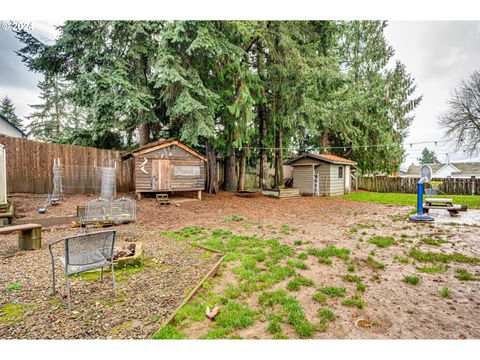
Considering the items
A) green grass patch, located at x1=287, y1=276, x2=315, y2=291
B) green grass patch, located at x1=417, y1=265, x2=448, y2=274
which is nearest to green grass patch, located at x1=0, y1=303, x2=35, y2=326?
green grass patch, located at x1=287, y1=276, x2=315, y2=291

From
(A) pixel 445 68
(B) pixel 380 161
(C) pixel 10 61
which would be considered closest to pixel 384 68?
(B) pixel 380 161

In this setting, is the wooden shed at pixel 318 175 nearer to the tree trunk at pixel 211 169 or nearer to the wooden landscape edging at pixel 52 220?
the tree trunk at pixel 211 169

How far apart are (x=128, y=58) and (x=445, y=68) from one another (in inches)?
479

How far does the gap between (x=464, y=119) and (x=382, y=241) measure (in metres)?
11.7

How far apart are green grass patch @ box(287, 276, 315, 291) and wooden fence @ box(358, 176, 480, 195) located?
737 inches

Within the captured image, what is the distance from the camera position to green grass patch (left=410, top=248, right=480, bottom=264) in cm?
407

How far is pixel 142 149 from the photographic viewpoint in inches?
379

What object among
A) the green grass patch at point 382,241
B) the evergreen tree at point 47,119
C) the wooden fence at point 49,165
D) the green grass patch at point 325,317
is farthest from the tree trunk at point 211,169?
the evergreen tree at point 47,119

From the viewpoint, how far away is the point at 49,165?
9.60m

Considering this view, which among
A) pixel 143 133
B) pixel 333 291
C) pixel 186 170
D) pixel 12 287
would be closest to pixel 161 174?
pixel 186 170

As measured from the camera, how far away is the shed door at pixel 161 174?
9.92m

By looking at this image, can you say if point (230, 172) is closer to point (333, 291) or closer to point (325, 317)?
point (333, 291)

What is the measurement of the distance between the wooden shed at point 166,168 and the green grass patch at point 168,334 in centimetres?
832
